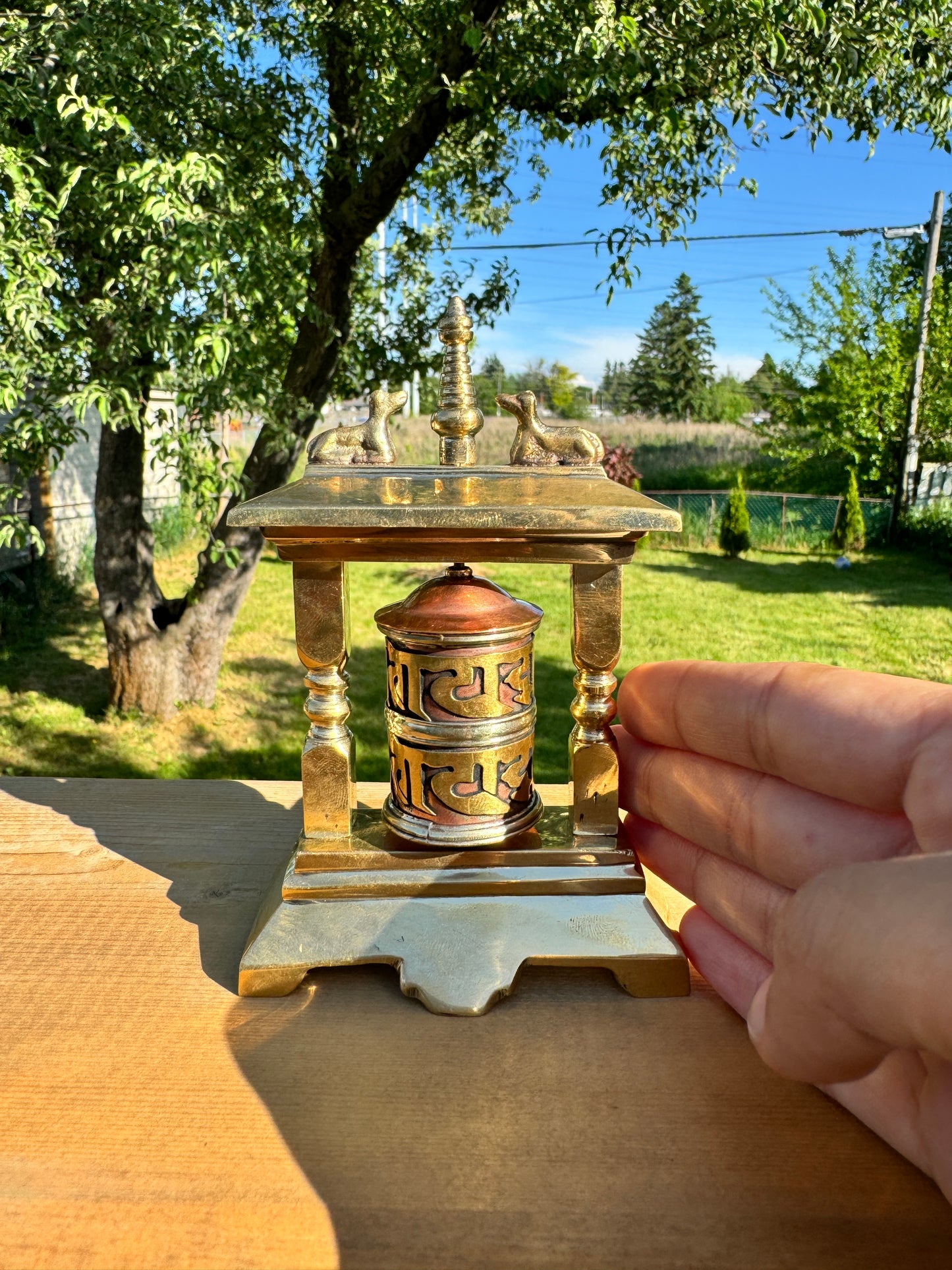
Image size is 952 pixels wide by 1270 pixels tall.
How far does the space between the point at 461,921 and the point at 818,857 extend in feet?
1.46

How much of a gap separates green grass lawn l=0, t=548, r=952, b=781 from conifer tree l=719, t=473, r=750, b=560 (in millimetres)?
285

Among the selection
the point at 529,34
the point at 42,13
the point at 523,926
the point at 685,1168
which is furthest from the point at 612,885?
the point at 529,34

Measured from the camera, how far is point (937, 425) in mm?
15328

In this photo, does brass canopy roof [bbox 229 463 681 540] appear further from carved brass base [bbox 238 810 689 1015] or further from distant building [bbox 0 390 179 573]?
distant building [bbox 0 390 179 573]

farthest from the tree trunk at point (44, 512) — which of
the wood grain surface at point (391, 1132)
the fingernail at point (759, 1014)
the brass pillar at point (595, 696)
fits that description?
the fingernail at point (759, 1014)

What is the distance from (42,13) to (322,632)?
344 cm

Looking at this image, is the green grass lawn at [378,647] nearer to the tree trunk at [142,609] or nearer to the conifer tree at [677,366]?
the tree trunk at [142,609]

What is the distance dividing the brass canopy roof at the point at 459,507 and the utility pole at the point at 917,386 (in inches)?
602

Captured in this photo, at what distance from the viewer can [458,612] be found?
1170 millimetres

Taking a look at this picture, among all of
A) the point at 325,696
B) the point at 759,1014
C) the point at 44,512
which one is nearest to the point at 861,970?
the point at 759,1014

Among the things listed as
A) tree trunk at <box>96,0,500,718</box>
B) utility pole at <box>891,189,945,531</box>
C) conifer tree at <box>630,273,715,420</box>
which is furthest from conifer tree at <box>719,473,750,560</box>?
conifer tree at <box>630,273,715,420</box>

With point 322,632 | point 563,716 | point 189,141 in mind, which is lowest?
point 563,716

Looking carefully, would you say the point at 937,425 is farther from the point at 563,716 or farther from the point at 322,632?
the point at 322,632

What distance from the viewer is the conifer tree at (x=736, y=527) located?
13305 mm
